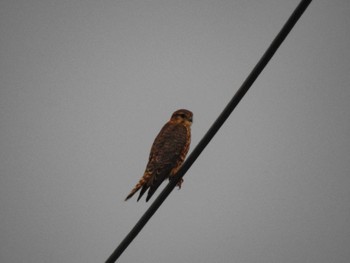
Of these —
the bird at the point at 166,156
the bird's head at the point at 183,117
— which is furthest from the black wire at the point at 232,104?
the bird's head at the point at 183,117

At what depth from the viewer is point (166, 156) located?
5.54 meters

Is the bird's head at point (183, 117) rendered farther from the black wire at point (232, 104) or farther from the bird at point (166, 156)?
the black wire at point (232, 104)

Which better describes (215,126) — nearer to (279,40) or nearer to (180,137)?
(279,40)

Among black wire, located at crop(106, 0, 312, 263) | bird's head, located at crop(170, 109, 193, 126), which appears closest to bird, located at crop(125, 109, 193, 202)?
bird's head, located at crop(170, 109, 193, 126)

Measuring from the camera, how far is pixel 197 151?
280 cm

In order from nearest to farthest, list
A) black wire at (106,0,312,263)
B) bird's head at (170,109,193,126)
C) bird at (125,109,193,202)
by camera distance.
A: black wire at (106,0,312,263)
bird at (125,109,193,202)
bird's head at (170,109,193,126)

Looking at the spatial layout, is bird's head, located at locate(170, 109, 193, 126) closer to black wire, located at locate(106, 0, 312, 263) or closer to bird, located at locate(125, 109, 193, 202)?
bird, located at locate(125, 109, 193, 202)

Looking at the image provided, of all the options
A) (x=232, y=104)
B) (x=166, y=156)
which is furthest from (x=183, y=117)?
(x=232, y=104)

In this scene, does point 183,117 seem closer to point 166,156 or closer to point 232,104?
point 166,156

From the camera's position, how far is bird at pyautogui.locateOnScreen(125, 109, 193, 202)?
5047mm

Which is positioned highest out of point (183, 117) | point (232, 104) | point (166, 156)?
point (183, 117)

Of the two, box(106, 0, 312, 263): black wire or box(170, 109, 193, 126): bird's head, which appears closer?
box(106, 0, 312, 263): black wire

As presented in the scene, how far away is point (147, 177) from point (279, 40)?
3.17m

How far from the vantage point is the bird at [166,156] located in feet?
16.6
